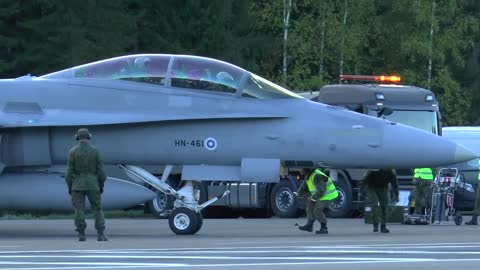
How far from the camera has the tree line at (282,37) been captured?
40625mm

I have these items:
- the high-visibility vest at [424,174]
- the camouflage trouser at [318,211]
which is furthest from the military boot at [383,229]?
the high-visibility vest at [424,174]

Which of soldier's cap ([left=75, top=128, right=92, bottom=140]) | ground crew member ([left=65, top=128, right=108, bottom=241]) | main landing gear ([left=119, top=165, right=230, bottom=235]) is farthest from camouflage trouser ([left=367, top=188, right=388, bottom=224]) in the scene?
soldier's cap ([left=75, top=128, right=92, bottom=140])

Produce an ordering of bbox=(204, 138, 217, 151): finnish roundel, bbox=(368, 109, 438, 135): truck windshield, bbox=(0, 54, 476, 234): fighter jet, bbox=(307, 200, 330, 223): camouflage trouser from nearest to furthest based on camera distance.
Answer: bbox=(0, 54, 476, 234): fighter jet < bbox=(204, 138, 217, 151): finnish roundel < bbox=(307, 200, 330, 223): camouflage trouser < bbox=(368, 109, 438, 135): truck windshield

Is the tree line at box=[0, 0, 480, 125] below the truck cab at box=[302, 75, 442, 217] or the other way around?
the other way around

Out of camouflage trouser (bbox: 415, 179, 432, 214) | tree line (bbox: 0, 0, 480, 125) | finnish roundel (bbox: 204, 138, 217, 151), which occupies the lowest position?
camouflage trouser (bbox: 415, 179, 432, 214)

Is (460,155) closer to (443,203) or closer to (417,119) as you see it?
(443,203)

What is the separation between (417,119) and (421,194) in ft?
11.7

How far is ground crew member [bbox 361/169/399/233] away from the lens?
69.0 feet

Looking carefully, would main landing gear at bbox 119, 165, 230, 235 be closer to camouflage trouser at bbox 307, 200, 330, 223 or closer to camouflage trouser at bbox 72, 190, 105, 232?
camouflage trouser at bbox 72, 190, 105, 232

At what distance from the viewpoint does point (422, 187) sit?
25297 mm

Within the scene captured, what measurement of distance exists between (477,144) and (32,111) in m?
14.5

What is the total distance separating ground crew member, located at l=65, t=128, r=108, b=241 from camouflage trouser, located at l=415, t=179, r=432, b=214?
30.3 ft

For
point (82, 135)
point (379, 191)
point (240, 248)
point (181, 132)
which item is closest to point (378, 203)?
point (379, 191)

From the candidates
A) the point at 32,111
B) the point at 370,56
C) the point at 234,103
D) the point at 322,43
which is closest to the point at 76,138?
the point at 32,111
